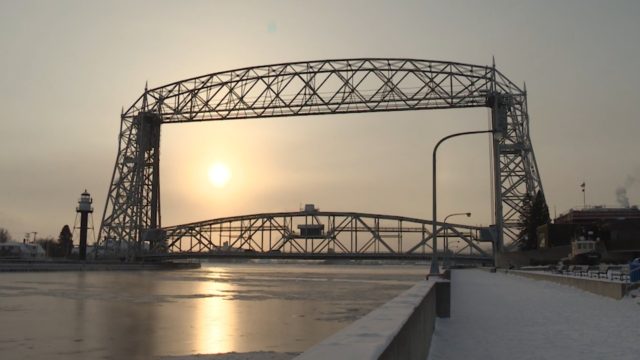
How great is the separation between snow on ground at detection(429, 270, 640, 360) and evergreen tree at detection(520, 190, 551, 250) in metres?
61.0

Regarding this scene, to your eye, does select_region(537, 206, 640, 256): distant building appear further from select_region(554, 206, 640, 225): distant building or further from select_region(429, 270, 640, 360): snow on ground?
select_region(429, 270, 640, 360): snow on ground

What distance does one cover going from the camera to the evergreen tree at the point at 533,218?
82438mm

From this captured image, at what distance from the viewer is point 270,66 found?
78.5 metres

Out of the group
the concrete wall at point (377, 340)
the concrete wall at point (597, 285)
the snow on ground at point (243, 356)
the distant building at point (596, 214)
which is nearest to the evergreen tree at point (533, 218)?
the distant building at point (596, 214)

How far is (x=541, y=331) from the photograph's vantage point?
14484 millimetres

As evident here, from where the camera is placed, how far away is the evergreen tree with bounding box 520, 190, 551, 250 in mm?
82438

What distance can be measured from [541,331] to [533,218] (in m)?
79.2

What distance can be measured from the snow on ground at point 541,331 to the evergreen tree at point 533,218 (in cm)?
6101

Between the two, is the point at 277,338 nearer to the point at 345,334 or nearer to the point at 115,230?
the point at 345,334

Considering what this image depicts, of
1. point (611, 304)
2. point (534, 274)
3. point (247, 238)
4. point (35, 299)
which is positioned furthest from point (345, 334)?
point (247, 238)

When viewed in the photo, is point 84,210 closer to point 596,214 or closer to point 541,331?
point 596,214

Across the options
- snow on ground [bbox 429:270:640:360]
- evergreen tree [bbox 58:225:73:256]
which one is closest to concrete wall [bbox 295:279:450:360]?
snow on ground [bbox 429:270:640:360]

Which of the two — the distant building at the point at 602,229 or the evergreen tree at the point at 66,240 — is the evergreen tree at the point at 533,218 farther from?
the evergreen tree at the point at 66,240

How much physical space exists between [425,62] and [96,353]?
6632 cm
